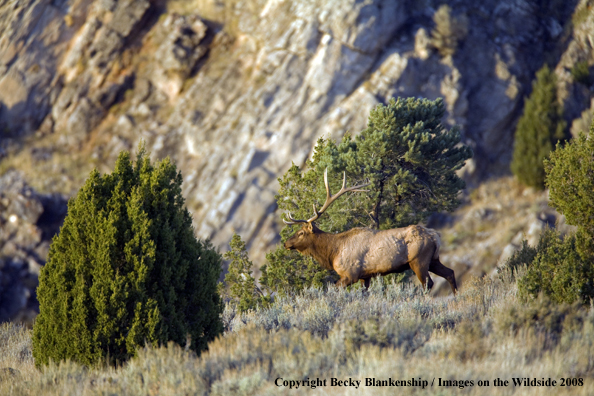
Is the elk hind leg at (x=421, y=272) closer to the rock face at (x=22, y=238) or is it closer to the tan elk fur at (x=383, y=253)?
the tan elk fur at (x=383, y=253)

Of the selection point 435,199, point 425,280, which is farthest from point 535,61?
point 425,280

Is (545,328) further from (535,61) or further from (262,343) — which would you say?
(535,61)

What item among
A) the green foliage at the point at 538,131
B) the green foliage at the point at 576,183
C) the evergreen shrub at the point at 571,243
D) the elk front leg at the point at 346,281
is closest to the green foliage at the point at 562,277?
the evergreen shrub at the point at 571,243

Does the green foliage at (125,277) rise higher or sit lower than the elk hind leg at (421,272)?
lower

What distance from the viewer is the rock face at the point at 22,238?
25.2m

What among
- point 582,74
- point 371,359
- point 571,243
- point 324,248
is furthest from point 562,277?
point 582,74

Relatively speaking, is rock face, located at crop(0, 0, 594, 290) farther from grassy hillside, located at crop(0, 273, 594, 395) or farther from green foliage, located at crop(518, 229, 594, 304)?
grassy hillside, located at crop(0, 273, 594, 395)

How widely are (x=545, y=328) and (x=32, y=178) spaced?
27.4 m

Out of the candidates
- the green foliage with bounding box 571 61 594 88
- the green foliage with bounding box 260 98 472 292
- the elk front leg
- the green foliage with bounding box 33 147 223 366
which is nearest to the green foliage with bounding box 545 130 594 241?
the elk front leg

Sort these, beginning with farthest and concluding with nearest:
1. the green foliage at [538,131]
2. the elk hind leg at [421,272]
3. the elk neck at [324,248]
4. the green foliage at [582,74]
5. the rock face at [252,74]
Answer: the green foliage at [582,74]
the rock face at [252,74]
the green foliage at [538,131]
the elk neck at [324,248]
the elk hind leg at [421,272]

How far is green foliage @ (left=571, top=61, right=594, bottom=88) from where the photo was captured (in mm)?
29734

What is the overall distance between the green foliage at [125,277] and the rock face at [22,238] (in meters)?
20.3

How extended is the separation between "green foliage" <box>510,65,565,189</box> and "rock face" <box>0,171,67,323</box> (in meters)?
23.1

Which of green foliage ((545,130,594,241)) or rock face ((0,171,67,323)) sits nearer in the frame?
green foliage ((545,130,594,241))
